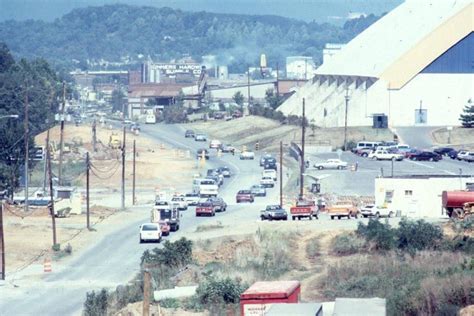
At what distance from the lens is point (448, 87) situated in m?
85.0

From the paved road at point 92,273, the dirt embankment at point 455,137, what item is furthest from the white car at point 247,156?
A: the paved road at point 92,273

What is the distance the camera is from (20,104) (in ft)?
285

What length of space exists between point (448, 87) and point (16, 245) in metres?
45.7

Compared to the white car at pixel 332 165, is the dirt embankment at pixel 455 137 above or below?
above

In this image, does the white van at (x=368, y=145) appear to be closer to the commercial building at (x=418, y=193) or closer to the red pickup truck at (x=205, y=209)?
the red pickup truck at (x=205, y=209)

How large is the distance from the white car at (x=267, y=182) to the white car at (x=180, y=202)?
29.0 feet

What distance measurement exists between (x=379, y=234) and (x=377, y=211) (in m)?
9.50

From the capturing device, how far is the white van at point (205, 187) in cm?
5884

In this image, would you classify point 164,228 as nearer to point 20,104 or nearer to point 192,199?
point 192,199

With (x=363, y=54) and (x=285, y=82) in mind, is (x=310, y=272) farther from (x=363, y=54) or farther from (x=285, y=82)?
(x=285, y=82)

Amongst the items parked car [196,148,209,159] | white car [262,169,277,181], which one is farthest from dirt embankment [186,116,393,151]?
white car [262,169,277,181]

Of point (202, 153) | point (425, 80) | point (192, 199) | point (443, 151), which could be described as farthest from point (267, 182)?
point (425, 80)

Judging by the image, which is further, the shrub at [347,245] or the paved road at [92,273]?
the shrub at [347,245]

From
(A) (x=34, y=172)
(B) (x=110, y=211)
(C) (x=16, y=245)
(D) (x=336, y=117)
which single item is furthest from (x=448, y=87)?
(C) (x=16, y=245)
